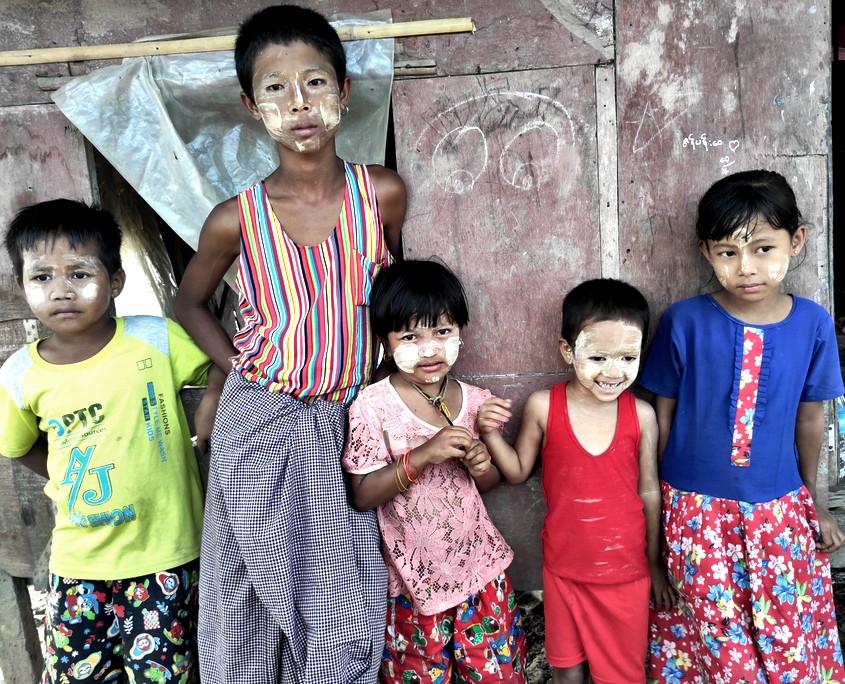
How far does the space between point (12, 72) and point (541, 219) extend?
1.88 m

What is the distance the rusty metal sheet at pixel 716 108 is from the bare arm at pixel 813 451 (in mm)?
417

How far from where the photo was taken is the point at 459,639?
2148mm

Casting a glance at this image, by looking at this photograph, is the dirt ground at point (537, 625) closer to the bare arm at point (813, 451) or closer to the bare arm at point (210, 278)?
the bare arm at point (813, 451)

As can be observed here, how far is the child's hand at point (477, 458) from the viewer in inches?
78.5

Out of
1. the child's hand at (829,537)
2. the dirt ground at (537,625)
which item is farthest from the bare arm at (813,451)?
the dirt ground at (537,625)

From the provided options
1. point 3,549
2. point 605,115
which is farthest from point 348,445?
point 3,549

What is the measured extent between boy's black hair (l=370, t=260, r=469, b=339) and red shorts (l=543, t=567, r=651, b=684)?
939 mm

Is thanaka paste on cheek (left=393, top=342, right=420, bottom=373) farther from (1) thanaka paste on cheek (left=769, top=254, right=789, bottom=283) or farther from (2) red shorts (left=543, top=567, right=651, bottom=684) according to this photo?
(1) thanaka paste on cheek (left=769, top=254, right=789, bottom=283)

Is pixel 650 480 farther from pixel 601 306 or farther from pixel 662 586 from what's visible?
pixel 601 306

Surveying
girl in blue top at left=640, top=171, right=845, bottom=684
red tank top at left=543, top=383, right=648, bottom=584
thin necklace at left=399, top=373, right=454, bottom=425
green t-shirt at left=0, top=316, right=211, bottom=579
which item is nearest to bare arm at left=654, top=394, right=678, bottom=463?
girl in blue top at left=640, top=171, right=845, bottom=684

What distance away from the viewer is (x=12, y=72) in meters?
2.37

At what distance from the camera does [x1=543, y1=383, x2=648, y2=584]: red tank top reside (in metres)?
2.15

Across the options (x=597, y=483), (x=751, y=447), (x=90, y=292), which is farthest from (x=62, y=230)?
(x=751, y=447)

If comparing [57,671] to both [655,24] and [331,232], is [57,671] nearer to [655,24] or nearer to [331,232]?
[331,232]
